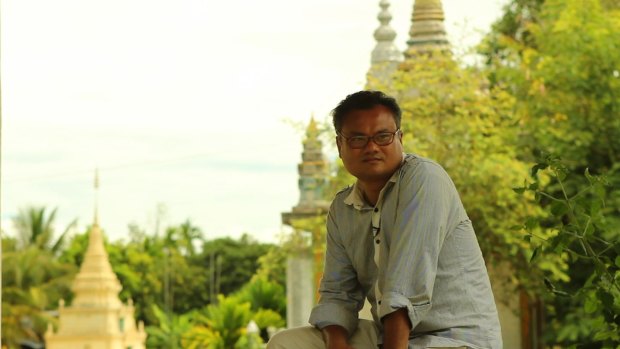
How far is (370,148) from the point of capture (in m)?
3.07

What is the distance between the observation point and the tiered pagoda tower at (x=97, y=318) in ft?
142

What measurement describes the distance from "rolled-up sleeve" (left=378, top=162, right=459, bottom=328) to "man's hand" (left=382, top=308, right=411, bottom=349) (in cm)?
1

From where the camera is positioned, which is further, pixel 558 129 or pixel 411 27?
pixel 411 27

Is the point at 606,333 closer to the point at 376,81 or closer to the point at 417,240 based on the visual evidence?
the point at 417,240

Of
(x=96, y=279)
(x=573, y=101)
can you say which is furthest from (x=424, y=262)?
(x=96, y=279)

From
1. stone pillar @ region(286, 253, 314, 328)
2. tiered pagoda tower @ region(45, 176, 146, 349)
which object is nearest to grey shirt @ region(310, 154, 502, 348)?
stone pillar @ region(286, 253, 314, 328)

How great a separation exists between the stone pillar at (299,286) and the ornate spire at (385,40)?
94.1 inches

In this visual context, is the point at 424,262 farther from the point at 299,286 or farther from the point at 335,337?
the point at 299,286

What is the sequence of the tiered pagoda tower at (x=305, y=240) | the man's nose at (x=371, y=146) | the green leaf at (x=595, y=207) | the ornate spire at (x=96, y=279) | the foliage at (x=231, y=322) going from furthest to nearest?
the ornate spire at (x=96, y=279)
the foliage at (x=231, y=322)
the tiered pagoda tower at (x=305, y=240)
the green leaf at (x=595, y=207)
the man's nose at (x=371, y=146)

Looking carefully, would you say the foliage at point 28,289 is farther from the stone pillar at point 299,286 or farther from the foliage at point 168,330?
the stone pillar at point 299,286

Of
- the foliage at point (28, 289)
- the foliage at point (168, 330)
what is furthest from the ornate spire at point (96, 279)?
the foliage at point (168, 330)

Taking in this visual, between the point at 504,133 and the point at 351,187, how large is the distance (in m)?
12.8

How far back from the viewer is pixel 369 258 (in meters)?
3.21

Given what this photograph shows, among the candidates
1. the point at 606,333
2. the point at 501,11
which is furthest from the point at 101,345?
the point at 606,333
